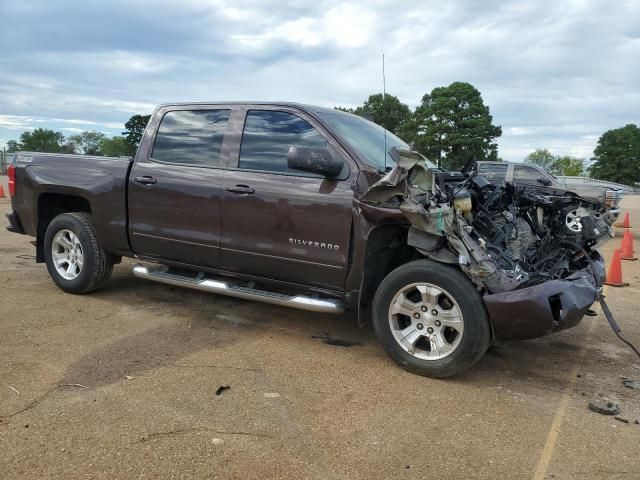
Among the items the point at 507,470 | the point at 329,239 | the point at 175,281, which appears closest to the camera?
the point at 507,470

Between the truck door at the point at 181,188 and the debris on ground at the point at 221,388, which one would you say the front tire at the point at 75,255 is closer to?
the truck door at the point at 181,188

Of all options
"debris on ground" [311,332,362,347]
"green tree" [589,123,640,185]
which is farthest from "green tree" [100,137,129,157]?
"green tree" [589,123,640,185]

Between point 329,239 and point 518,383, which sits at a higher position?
point 329,239

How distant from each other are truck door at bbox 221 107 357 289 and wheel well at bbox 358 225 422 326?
0.60ft

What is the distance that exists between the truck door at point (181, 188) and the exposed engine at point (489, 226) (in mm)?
1534

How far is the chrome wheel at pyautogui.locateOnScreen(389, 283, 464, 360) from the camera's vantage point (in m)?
3.68

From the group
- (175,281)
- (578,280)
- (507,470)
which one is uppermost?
(578,280)

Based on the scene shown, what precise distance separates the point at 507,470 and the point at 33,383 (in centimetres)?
293

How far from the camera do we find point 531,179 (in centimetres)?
1412

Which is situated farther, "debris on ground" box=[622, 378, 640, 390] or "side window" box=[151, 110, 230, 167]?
"side window" box=[151, 110, 230, 167]

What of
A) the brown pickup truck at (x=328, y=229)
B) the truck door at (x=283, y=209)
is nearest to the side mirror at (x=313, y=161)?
the brown pickup truck at (x=328, y=229)

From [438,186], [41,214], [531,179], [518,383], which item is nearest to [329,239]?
[438,186]

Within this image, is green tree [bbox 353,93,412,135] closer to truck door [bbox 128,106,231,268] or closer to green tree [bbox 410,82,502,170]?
green tree [bbox 410,82,502,170]

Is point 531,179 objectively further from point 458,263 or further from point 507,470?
point 507,470
